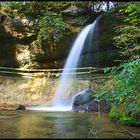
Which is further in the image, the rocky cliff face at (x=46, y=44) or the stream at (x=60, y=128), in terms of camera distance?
the rocky cliff face at (x=46, y=44)

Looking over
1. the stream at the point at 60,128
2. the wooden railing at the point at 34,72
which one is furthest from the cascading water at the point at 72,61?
the stream at the point at 60,128

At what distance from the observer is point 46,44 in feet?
56.8

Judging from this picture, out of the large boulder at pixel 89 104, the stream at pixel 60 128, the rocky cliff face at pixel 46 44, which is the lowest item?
the stream at pixel 60 128

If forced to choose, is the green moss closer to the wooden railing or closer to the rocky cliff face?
the wooden railing

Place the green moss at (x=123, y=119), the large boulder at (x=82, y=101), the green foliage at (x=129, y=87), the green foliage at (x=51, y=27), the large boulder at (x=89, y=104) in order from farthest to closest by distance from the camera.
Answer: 1. the green foliage at (x=51, y=27)
2. the large boulder at (x=82, y=101)
3. the large boulder at (x=89, y=104)
4. the green moss at (x=123, y=119)
5. the green foliage at (x=129, y=87)

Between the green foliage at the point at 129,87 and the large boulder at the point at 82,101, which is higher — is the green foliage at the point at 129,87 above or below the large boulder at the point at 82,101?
above

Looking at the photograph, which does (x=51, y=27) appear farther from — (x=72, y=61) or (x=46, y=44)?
(x=72, y=61)

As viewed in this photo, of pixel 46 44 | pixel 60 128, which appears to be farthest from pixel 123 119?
pixel 46 44

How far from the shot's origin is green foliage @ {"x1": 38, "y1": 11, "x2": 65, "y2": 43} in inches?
650

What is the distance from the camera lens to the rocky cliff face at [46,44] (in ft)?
55.4

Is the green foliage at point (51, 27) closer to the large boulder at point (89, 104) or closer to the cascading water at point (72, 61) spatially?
the cascading water at point (72, 61)

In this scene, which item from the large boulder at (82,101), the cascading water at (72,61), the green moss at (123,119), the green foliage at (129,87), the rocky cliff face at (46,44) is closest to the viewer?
the green foliage at (129,87)

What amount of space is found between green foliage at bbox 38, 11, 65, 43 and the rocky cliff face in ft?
1.57

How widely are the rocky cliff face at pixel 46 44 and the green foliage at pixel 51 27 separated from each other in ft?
1.57
